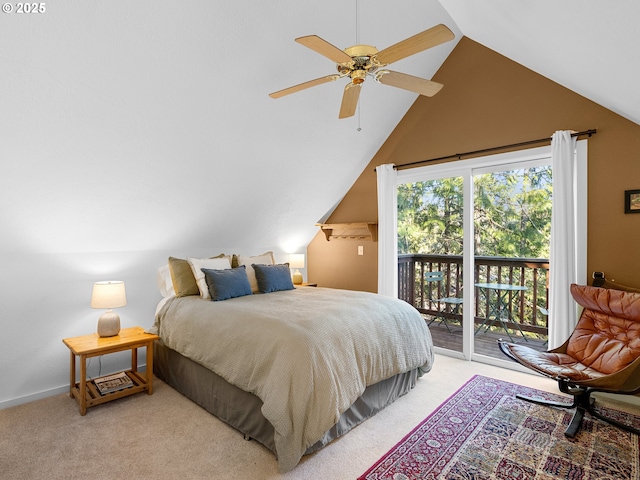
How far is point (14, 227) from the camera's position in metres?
2.74

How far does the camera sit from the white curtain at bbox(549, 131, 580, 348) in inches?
121

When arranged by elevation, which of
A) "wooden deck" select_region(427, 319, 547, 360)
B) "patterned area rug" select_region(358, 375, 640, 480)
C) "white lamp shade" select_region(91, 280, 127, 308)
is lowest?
"patterned area rug" select_region(358, 375, 640, 480)

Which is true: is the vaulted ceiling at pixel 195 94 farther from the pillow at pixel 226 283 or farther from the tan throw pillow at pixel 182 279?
the pillow at pixel 226 283

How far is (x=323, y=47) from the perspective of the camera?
1.91 metres

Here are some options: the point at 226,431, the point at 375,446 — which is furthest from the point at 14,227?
the point at 375,446

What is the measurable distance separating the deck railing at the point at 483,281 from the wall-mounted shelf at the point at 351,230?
490 mm

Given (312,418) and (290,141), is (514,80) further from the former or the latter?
(312,418)

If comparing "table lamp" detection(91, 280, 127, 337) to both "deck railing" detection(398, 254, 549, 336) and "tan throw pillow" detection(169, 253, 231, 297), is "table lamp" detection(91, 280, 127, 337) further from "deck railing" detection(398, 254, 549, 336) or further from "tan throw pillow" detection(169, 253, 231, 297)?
"deck railing" detection(398, 254, 549, 336)

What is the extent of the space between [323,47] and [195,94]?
50.5 inches

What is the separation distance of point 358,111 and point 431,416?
2977 millimetres

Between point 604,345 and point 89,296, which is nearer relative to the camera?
point 604,345

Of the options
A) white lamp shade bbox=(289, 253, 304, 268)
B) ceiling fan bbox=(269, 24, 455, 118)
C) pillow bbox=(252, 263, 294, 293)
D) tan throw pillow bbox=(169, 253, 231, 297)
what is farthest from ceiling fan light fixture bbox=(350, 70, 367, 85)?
white lamp shade bbox=(289, 253, 304, 268)

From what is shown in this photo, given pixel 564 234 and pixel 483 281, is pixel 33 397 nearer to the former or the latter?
pixel 483 281

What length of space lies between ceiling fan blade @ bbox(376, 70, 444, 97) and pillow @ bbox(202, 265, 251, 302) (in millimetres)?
2137
